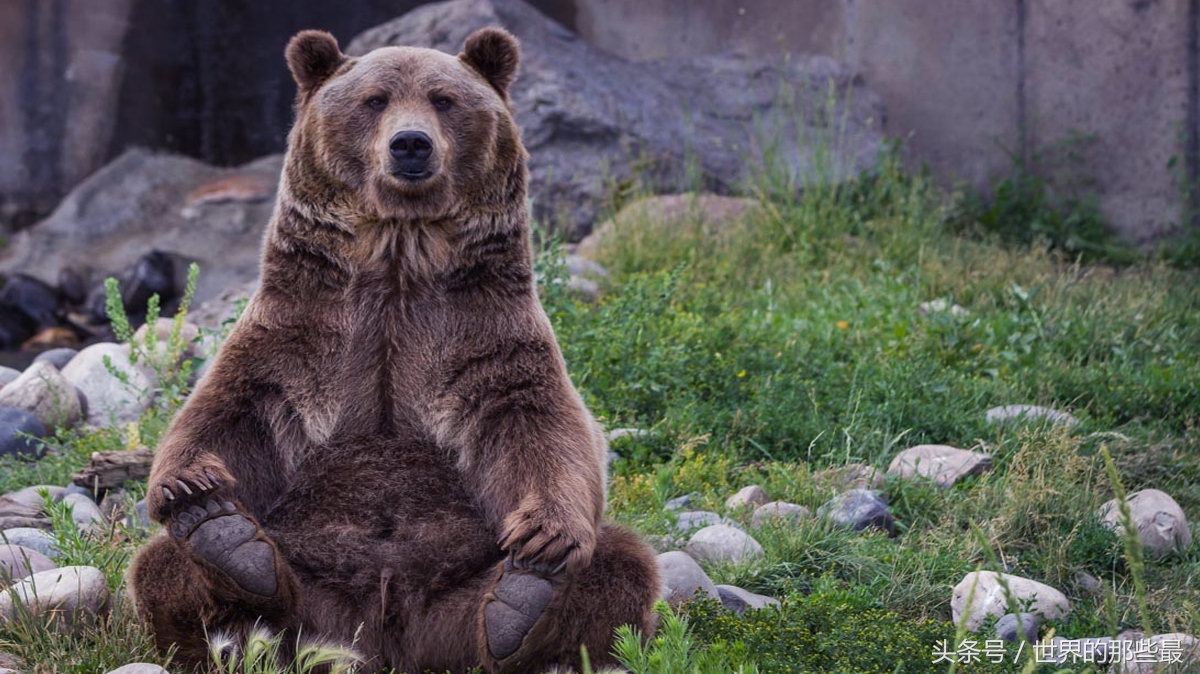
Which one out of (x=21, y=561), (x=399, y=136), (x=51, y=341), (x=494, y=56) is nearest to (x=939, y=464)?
(x=494, y=56)

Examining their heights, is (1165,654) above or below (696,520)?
above

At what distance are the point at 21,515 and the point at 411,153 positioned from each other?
230 cm

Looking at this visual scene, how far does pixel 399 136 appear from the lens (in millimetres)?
3371

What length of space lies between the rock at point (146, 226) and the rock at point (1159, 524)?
25.2 feet

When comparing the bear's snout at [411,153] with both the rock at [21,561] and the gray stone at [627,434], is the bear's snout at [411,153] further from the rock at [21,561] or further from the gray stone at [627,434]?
the gray stone at [627,434]

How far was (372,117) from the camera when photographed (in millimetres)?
3512

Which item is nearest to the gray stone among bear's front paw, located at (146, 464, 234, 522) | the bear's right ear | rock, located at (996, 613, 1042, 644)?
rock, located at (996, 613, 1042, 644)

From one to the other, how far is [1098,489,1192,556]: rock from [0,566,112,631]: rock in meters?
3.33

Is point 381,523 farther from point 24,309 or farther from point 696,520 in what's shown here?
point 24,309

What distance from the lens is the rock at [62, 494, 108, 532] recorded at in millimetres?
4254

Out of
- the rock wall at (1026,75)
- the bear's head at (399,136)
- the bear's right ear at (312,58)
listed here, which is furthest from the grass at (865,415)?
the bear's right ear at (312,58)

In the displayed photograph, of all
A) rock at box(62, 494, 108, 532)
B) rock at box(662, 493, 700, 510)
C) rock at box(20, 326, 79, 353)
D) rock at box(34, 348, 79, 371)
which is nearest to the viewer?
rock at box(62, 494, 108, 532)

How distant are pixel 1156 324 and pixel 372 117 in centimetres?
506

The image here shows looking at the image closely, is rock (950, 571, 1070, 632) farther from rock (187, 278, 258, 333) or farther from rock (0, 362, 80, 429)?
rock (187, 278, 258, 333)
